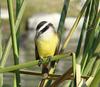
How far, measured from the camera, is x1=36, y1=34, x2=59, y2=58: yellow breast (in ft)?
5.78

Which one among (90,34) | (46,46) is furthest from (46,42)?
(90,34)

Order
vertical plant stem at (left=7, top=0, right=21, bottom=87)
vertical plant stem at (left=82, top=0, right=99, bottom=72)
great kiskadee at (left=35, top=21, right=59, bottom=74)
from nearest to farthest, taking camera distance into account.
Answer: vertical plant stem at (left=7, top=0, right=21, bottom=87) → vertical plant stem at (left=82, top=0, right=99, bottom=72) → great kiskadee at (left=35, top=21, right=59, bottom=74)

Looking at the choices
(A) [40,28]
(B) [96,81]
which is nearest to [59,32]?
(A) [40,28]

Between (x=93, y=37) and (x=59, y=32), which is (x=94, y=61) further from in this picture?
(x=59, y=32)

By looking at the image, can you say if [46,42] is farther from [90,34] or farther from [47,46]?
[90,34]

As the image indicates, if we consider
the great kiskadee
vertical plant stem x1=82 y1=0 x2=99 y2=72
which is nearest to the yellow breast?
the great kiskadee

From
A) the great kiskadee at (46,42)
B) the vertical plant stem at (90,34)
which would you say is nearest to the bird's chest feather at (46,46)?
the great kiskadee at (46,42)

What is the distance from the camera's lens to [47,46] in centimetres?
176

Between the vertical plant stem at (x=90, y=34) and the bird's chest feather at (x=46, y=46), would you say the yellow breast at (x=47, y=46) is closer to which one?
the bird's chest feather at (x=46, y=46)

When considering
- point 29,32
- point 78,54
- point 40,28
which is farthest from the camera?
point 29,32

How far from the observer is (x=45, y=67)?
173cm

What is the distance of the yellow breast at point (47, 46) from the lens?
1762 millimetres

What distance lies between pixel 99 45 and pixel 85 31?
0.19m

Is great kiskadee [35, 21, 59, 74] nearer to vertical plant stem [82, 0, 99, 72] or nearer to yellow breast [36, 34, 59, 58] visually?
yellow breast [36, 34, 59, 58]
